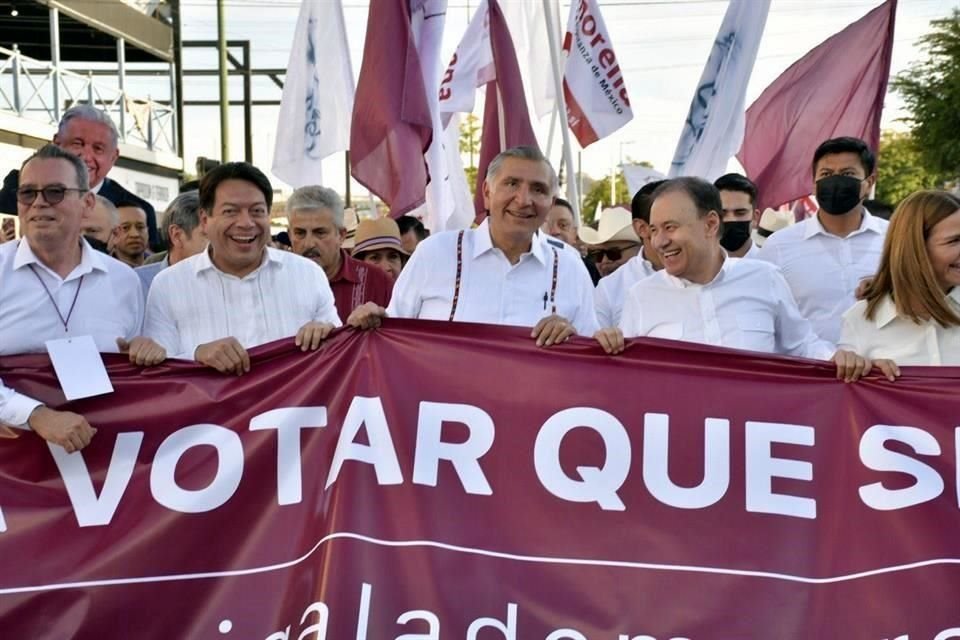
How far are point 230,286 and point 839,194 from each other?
9.32ft

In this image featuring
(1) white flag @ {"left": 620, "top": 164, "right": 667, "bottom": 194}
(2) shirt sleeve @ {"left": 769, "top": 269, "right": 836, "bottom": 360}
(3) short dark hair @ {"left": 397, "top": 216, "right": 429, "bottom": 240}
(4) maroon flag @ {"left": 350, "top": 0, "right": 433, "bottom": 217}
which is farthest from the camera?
(1) white flag @ {"left": 620, "top": 164, "right": 667, "bottom": 194}

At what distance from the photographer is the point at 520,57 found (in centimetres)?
1047

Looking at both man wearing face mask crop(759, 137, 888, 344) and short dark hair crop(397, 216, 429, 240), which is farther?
short dark hair crop(397, 216, 429, 240)

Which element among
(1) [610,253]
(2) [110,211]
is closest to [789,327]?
(2) [110,211]

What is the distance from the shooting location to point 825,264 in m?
4.98

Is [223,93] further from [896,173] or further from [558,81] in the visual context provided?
[896,173]

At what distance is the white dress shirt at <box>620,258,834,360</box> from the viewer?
13.0 ft

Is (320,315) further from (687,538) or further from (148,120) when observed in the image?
(148,120)

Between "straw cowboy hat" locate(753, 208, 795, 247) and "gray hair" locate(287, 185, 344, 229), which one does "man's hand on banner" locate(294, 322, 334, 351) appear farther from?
"straw cowboy hat" locate(753, 208, 795, 247)

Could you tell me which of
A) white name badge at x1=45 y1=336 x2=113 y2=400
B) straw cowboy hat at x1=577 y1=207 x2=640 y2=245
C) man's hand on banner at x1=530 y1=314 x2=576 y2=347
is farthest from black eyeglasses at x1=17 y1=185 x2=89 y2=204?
straw cowboy hat at x1=577 y1=207 x2=640 y2=245

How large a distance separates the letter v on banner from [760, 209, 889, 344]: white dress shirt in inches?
142

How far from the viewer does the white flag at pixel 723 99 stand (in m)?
7.11

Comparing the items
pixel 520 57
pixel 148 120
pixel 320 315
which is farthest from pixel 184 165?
pixel 320 315

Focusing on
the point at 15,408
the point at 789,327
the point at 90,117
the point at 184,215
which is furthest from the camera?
the point at 90,117
